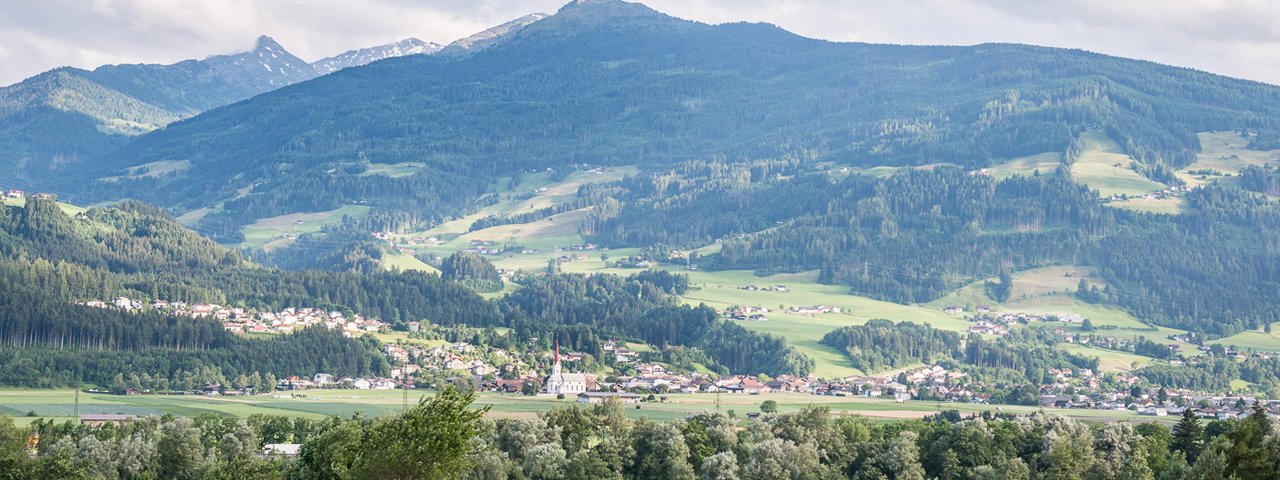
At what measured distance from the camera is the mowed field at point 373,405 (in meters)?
120

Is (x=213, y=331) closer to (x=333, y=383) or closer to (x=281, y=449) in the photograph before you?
(x=333, y=383)

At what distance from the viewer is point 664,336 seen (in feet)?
612

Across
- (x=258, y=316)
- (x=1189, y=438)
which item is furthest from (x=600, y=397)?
(x=1189, y=438)

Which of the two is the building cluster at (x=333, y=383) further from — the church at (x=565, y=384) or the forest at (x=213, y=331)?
the church at (x=565, y=384)

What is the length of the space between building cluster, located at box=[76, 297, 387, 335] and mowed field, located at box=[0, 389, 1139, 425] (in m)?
28.5

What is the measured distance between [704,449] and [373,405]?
4166cm

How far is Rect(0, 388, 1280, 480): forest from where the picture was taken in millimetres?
75312

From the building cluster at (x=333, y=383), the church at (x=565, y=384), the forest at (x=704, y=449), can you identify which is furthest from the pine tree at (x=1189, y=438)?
the building cluster at (x=333, y=383)

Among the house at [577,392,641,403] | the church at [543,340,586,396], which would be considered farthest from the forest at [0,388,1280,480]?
the church at [543,340,586,396]

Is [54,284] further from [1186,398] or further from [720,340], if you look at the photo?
[1186,398]

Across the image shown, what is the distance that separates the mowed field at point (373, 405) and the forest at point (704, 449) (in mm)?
13029

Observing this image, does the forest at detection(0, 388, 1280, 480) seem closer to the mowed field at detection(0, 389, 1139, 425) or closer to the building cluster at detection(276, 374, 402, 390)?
the mowed field at detection(0, 389, 1139, 425)

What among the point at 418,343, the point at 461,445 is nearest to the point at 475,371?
the point at 418,343

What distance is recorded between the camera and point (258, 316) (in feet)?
587
